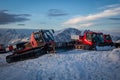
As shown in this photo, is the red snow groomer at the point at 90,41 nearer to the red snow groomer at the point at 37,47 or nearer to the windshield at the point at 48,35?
the windshield at the point at 48,35

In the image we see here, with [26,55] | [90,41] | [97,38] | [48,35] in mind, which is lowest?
[26,55]

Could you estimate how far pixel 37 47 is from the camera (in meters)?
21.1

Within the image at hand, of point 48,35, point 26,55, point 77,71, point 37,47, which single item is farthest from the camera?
point 48,35

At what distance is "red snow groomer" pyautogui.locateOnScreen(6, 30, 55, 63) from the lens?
20.4m

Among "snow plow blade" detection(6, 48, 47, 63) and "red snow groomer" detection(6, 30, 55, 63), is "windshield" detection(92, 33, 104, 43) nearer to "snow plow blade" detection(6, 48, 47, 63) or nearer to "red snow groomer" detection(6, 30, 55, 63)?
"red snow groomer" detection(6, 30, 55, 63)

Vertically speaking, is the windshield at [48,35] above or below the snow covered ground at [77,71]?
above

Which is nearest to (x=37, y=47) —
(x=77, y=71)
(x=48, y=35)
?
(x=48, y=35)

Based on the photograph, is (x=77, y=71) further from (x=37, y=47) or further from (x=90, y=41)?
(x=90, y=41)

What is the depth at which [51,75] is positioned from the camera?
1231 centimetres

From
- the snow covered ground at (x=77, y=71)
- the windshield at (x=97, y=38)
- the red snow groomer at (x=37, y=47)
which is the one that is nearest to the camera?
the snow covered ground at (x=77, y=71)

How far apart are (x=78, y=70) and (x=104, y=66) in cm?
213

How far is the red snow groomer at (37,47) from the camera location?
2041cm

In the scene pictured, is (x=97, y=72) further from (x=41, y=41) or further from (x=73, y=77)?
(x=41, y=41)

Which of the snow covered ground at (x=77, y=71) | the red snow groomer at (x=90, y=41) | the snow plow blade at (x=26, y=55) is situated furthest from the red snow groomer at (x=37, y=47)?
the snow covered ground at (x=77, y=71)
